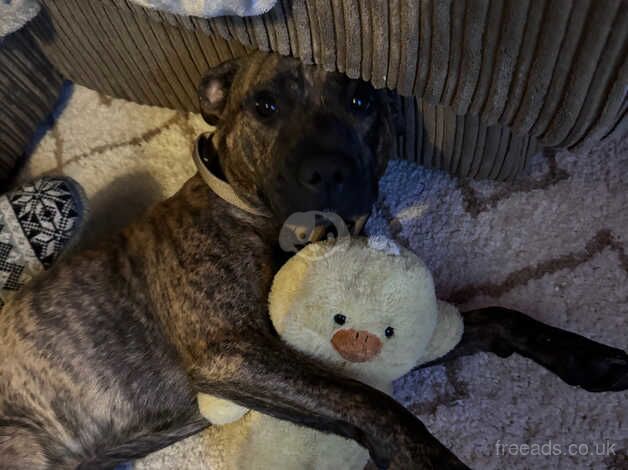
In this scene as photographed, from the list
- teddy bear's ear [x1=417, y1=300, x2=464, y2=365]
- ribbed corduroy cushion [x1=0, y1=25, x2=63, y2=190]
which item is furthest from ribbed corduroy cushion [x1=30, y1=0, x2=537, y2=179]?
teddy bear's ear [x1=417, y1=300, x2=464, y2=365]

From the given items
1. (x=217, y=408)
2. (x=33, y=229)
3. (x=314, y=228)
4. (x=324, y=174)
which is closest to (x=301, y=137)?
(x=324, y=174)

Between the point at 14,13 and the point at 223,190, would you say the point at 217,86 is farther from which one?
the point at 14,13

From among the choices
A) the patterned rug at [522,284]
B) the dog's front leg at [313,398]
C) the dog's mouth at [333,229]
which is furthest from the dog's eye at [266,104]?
the patterned rug at [522,284]

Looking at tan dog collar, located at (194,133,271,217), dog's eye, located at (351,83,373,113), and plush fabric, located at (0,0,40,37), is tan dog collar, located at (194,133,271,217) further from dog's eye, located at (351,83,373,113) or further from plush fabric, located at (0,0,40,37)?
plush fabric, located at (0,0,40,37)

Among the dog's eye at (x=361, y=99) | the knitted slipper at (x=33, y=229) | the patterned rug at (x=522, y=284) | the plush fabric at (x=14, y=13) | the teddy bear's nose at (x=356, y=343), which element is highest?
the plush fabric at (x=14, y=13)

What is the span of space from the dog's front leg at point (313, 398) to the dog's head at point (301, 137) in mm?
377

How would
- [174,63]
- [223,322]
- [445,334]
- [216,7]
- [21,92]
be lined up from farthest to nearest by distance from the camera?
1. [21,92]
2. [174,63]
3. [445,334]
4. [223,322]
5. [216,7]

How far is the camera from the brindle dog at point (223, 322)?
5.17 feet

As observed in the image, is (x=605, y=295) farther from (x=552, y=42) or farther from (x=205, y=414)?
(x=205, y=414)

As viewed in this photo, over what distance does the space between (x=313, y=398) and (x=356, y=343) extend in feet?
0.59

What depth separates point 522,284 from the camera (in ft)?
6.83

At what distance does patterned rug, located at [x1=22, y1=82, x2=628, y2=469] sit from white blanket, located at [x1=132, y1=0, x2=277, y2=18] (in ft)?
3.08

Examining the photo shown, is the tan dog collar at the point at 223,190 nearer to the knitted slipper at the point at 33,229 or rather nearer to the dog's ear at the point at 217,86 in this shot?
the dog's ear at the point at 217,86

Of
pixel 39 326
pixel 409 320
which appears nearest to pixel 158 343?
pixel 39 326
